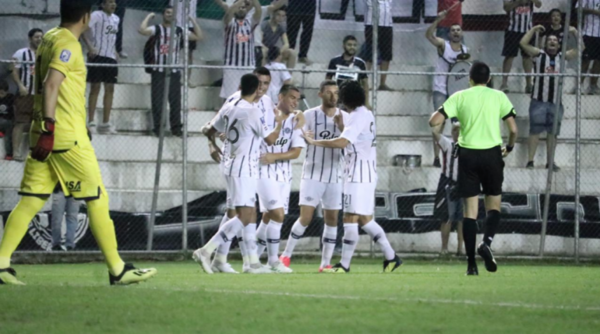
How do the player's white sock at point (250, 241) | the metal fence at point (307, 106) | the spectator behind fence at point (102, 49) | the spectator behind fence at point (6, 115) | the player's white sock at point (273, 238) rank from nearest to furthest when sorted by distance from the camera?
the player's white sock at point (250, 241)
the player's white sock at point (273, 238)
the spectator behind fence at point (6, 115)
the metal fence at point (307, 106)
the spectator behind fence at point (102, 49)

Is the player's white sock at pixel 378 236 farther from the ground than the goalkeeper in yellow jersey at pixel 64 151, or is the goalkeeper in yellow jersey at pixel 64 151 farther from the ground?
the goalkeeper in yellow jersey at pixel 64 151

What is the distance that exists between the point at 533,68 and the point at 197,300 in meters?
12.0

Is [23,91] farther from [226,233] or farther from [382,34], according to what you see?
[382,34]

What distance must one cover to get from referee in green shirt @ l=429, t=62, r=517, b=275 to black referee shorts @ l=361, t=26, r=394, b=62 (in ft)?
22.5

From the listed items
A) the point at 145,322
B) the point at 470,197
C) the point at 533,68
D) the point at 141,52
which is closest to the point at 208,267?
the point at 470,197

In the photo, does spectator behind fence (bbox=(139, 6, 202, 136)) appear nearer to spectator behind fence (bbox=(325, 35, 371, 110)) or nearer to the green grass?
spectator behind fence (bbox=(325, 35, 371, 110))

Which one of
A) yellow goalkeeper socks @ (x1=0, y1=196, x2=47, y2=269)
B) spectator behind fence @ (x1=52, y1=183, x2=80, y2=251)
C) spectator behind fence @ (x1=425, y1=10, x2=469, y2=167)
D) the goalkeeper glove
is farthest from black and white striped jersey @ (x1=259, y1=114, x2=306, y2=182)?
spectator behind fence @ (x1=425, y1=10, x2=469, y2=167)

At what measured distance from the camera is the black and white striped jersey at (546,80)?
17.9 metres

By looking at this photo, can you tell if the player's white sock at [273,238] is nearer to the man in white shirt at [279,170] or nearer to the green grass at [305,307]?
the man in white shirt at [279,170]

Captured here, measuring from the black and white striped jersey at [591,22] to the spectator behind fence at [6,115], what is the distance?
9.38 meters

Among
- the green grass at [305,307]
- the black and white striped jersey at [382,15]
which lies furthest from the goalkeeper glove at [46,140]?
the black and white striped jersey at [382,15]

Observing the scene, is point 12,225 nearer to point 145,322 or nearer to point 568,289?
point 145,322

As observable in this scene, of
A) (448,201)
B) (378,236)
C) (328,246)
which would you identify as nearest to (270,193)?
(328,246)

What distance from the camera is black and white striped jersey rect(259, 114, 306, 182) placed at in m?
13.0
